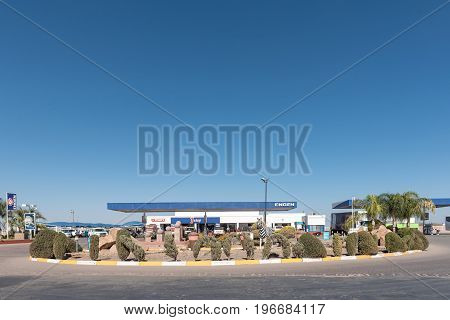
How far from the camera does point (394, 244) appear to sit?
812 inches

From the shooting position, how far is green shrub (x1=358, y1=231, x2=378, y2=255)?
62.4 feet

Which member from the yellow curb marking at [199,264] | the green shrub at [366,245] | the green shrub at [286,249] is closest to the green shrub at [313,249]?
the green shrub at [286,249]

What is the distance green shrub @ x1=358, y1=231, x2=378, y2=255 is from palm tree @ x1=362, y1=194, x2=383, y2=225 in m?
30.3

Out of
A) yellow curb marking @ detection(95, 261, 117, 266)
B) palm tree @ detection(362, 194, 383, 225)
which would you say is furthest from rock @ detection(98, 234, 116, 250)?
palm tree @ detection(362, 194, 383, 225)

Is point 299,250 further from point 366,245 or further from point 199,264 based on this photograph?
point 199,264

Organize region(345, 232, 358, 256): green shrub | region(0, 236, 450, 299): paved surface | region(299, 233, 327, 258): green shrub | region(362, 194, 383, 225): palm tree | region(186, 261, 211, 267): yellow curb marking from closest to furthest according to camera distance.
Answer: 1. region(0, 236, 450, 299): paved surface
2. region(186, 261, 211, 267): yellow curb marking
3. region(299, 233, 327, 258): green shrub
4. region(345, 232, 358, 256): green shrub
5. region(362, 194, 383, 225): palm tree

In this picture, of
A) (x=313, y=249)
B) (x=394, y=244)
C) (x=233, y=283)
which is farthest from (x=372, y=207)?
(x=233, y=283)

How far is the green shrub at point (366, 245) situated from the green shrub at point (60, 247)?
42.5 feet

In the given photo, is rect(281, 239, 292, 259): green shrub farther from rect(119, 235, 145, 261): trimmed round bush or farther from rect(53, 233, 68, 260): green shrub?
rect(53, 233, 68, 260): green shrub

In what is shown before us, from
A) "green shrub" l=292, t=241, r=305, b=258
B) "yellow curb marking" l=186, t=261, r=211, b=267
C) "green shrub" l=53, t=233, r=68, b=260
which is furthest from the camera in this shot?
"green shrub" l=53, t=233, r=68, b=260

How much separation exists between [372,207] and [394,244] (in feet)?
95.2

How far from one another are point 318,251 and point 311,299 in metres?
10.1

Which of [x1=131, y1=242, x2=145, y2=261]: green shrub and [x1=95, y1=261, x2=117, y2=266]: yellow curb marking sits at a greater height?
[x1=131, y1=242, x2=145, y2=261]: green shrub
